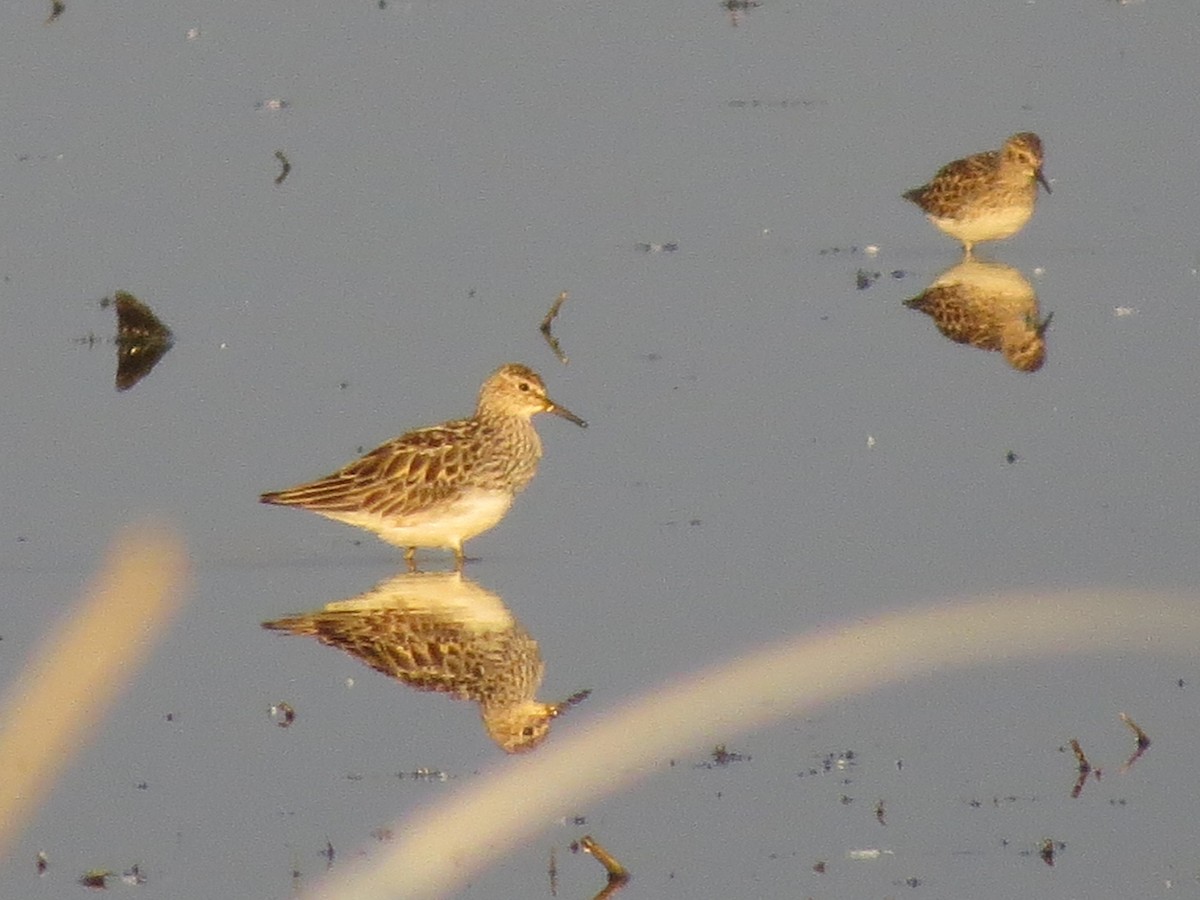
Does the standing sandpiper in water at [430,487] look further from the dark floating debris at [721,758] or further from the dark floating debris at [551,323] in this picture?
the dark floating debris at [551,323]

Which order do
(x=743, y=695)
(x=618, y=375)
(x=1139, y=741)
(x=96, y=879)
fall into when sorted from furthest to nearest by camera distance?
(x=618, y=375), (x=743, y=695), (x=1139, y=741), (x=96, y=879)

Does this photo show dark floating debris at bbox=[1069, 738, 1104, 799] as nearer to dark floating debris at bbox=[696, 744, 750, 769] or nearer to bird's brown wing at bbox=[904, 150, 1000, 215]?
dark floating debris at bbox=[696, 744, 750, 769]

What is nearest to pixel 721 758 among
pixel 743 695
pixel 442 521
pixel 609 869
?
pixel 743 695

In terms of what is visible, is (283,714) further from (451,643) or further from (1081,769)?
(1081,769)

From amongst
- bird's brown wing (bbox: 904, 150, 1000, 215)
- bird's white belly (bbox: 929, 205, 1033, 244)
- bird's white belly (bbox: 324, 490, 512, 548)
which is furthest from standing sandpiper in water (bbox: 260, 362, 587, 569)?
bird's brown wing (bbox: 904, 150, 1000, 215)

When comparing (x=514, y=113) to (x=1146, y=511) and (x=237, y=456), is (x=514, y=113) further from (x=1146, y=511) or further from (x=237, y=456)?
(x=1146, y=511)

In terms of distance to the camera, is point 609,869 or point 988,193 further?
point 988,193

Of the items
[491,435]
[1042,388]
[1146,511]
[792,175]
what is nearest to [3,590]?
[491,435]
